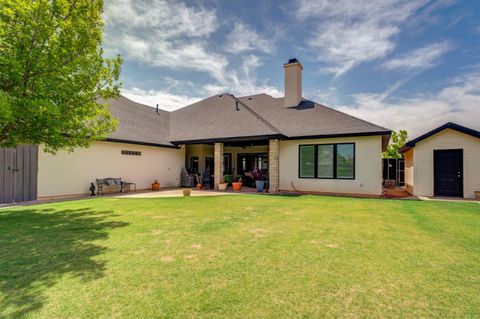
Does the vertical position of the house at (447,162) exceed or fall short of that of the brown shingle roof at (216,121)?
it falls short

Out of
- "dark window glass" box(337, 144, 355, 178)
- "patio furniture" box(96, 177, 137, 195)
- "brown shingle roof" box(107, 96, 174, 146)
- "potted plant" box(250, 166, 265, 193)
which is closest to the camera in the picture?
"patio furniture" box(96, 177, 137, 195)

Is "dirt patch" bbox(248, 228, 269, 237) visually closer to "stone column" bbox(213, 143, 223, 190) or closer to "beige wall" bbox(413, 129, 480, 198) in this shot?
"stone column" bbox(213, 143, 223, 190)

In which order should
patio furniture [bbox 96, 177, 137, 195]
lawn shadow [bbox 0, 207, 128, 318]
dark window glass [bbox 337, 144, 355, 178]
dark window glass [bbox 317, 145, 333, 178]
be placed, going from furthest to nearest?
dark window glass [bbox 317, 145, 333, 178], dark window glass [bbox 337, 144, 355, 178], patio furniture [bbox 96, 177, 137, 195], lawn shadow [bbox 0, 207, 128, 318]

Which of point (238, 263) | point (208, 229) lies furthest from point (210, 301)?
point (208, 229)

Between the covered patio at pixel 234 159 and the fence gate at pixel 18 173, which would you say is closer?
A: the fence gate at pixel 18 173

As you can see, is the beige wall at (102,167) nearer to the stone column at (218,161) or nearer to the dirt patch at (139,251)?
the stone column at (218,161)

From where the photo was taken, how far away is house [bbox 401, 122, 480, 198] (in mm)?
11688

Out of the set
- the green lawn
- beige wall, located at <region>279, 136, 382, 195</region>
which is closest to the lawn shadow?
the green lawn

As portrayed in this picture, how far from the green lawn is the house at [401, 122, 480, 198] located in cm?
689

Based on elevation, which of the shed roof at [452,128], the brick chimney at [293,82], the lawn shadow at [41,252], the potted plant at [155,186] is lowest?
the lawn shadow at [41,252]

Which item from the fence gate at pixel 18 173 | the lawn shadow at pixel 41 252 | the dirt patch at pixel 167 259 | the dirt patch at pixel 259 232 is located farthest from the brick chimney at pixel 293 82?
the dirt patch at pixel 167 259

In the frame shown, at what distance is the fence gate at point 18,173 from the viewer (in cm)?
962

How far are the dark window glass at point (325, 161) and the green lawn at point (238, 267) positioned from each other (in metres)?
6.54

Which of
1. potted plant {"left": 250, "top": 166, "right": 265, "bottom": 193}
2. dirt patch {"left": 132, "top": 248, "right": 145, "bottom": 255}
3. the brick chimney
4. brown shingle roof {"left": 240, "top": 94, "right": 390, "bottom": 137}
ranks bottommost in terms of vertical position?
dirt patch {"left": 132, "top": 248, "right": 145, "bottom": 255}
